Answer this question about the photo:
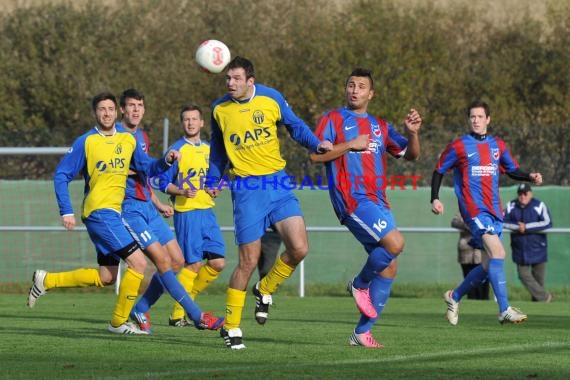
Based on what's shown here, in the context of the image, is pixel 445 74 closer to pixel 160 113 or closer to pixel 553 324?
pixel 160 113

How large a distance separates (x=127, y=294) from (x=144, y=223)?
66 centimetres

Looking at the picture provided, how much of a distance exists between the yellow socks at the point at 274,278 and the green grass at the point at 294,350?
0.45 m

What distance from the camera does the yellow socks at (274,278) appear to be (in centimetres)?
1046

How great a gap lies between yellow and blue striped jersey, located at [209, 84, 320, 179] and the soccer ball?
253cm

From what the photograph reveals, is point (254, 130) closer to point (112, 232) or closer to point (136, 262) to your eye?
point (112, 232)

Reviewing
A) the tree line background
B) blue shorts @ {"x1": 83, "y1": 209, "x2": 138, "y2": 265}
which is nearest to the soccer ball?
blue shorts @ {"x1": 83, "y1": 209, "x2": 138, "y2": 265}

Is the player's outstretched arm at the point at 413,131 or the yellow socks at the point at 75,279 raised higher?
the player's outstretched arm at the point at 413,131

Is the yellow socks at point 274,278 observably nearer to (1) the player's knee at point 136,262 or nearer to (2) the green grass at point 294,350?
(2) the green grass at point 294,350

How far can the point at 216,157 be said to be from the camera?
10438 millimetres

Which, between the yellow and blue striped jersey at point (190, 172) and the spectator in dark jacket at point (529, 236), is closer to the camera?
the yellow and blue striped jersey at point (190, 172)

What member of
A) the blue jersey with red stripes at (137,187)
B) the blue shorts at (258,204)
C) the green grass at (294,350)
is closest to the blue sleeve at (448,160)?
the green grass at (294,350)

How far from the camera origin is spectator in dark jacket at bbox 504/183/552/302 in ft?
64.2

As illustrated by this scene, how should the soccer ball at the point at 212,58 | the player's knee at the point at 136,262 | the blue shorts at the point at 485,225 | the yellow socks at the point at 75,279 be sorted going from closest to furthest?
the player's knee at the point at 136,262, the yellow socks at the point at 75,279, the soccer ball at the point at 212,58, the blue shorts at the point at 485,225

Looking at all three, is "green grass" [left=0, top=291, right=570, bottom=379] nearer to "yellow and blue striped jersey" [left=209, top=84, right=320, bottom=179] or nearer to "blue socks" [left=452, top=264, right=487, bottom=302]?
"blue socks" [left=452, top=264, right=487, bottom=302]
